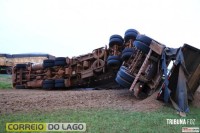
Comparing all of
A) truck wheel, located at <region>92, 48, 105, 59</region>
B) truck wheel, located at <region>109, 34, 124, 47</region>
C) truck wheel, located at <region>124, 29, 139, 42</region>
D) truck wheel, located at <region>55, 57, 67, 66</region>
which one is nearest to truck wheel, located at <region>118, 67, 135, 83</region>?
truck wheel, located at <region>124, 29, 139, 42</region>

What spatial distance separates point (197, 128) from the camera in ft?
18.6

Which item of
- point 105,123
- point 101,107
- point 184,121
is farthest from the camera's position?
point 101,107

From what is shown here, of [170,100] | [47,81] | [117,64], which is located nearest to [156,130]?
[170,100]

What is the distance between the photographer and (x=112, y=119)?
6.29 m

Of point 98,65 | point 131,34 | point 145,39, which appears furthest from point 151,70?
point 98,65

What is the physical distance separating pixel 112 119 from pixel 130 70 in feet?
12.0

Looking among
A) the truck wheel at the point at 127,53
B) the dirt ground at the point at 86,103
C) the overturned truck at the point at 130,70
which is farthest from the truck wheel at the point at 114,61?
the dirt ground at the point at 86,103

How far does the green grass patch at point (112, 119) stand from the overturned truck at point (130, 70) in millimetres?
931

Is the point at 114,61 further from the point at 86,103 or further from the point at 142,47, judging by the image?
the point at 86,103

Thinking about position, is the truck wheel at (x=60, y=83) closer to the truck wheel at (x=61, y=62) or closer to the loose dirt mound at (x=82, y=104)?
the truck wheel at (x=61, y=62)

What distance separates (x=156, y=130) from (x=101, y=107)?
242cm

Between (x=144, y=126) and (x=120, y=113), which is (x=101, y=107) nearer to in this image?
(x=120, y=113)

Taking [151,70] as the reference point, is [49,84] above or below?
below

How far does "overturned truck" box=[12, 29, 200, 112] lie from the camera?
26.8 feet
